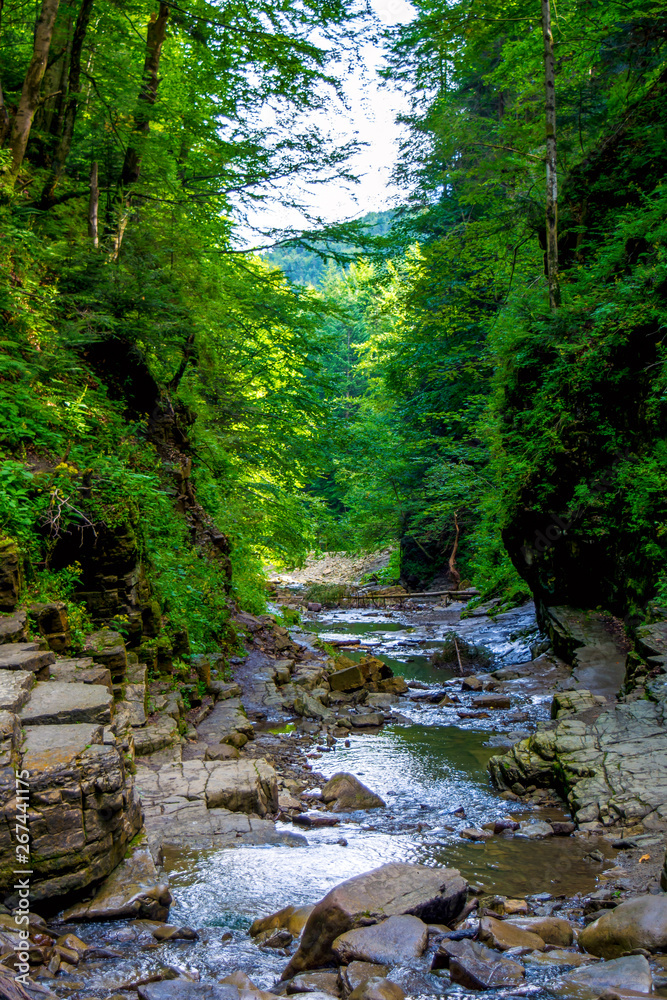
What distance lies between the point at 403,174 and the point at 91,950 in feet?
84.2

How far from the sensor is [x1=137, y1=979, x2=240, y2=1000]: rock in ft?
9.84

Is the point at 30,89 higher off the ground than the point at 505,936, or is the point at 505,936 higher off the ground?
the point at 30,89

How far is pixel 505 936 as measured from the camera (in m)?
3.79

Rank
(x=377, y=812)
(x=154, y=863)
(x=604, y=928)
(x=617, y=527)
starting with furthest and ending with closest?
(x=617, y=527), (x=377, y=812), (x=154, y=863), (x=604, y=928)

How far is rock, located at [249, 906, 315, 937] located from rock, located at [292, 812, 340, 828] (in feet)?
6.14

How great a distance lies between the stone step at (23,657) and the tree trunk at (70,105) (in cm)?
748

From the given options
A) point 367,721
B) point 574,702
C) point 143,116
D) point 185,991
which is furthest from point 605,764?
point 143,116

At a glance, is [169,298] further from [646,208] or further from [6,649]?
[646,208]

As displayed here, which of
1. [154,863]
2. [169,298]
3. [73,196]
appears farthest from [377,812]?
[73,196]

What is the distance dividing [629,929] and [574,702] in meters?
4.54

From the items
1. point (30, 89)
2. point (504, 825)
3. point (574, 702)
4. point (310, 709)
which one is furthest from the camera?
point (310, 709)

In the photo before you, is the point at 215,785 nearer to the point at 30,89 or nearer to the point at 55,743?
the point at 55,743

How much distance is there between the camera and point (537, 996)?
3.27m

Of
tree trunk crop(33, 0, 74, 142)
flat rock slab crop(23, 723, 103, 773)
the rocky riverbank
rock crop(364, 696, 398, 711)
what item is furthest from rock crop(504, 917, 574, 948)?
tree trunk crop(33, 0, 74, 142)
